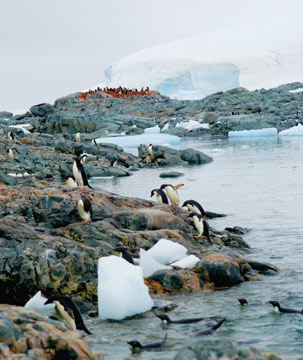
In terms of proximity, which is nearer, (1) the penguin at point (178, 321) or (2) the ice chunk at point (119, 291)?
(1) the penguin at point (178, 321)

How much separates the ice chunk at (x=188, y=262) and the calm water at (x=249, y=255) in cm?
66

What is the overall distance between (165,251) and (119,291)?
74.2 inches

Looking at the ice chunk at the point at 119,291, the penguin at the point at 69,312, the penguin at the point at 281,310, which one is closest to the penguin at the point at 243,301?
the penguin at the point at 281,310

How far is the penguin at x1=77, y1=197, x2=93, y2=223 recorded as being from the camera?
8.91m

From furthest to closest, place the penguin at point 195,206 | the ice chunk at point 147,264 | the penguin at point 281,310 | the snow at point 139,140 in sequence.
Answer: the snow at point 139,140 < the penguin at point 195,206 < the ice chunk at point 147,264 < the penguin at point 281,310

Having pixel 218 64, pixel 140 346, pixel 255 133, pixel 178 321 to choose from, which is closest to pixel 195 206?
pixel 178 321

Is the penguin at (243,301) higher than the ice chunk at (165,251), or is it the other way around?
the ice chunk at (165,251)

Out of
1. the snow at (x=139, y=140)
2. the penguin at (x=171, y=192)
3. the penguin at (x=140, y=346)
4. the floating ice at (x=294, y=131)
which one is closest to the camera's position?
the penguin at (x=140, y=346)

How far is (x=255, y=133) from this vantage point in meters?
39.2

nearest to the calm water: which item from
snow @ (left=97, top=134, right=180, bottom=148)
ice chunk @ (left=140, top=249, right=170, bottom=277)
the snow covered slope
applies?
ice chunk @ (left=140, top=249, right=170, bottom=277)

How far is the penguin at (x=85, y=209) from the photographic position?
8906 mm

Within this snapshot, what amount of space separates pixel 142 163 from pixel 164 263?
17539mm

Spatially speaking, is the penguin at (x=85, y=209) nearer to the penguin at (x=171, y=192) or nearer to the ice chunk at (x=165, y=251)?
the ice chunk at (x=165, y=251)

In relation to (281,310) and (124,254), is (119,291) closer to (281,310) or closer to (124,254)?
(124,254)
